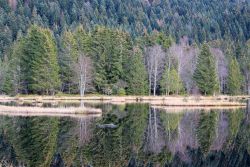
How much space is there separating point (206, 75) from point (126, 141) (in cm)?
6580

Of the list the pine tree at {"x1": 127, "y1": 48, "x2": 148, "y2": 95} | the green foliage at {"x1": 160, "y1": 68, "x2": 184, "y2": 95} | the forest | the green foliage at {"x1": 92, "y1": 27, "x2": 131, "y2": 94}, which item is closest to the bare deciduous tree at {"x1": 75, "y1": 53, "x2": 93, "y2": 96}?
the forest

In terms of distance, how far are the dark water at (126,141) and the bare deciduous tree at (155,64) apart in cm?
4668

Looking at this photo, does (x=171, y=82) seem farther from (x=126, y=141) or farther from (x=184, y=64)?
(x=126, y=141)

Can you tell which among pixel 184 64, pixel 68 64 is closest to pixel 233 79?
pixel 184 64

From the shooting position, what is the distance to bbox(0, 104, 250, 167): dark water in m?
31.0

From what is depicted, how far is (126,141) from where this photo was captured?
124ft

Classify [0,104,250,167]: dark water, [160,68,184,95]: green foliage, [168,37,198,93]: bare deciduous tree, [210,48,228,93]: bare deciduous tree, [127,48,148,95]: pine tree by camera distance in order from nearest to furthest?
[0,104,250,167]: dark water, [160,68,184,95]: green foliage, [127,48,148,95]: pine tree, [168,37,198,93]: bare deciduous tree, [210,48,228,93]: bare deciduous tree

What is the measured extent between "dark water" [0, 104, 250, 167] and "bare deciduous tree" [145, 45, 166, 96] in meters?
46.7

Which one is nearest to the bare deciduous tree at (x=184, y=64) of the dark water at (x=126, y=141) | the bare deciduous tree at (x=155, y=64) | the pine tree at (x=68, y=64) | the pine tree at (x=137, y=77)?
the bare deciduous tree at (x=155, y=64)

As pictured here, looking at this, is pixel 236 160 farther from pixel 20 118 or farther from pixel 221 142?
pixel 20 118

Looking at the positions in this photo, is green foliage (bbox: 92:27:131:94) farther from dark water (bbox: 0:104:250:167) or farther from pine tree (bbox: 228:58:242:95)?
dark water (bbox: 0:104:250:167)

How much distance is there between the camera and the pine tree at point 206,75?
100438 mm

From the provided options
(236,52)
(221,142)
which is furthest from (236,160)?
(236,52)

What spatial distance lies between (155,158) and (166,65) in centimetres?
7265
